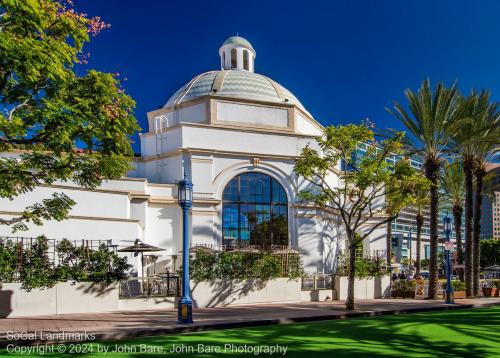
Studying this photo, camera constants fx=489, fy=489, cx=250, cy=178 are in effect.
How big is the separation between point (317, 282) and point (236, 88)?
16.0 m

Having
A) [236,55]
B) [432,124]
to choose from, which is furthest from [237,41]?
[432,124]

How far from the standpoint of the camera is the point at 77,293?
1658cm

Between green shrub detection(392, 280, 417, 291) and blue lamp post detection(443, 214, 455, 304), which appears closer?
blue lamp post detection(443, 214, 455, 304)

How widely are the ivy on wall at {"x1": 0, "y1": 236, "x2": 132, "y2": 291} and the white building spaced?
7.83m

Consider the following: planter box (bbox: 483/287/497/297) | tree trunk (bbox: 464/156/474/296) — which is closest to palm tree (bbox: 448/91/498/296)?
tree trunk (bbox: 464/156/474/296)

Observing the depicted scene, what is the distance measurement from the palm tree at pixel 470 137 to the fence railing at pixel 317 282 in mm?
8126

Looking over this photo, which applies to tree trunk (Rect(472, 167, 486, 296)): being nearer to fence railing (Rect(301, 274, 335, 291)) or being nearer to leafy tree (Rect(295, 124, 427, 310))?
fence railing (Rect(301, 274, 335, 291))

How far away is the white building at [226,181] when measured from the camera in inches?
1094

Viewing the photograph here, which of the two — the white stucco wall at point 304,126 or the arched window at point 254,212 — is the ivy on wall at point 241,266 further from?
the white stucco wall at point 304,126

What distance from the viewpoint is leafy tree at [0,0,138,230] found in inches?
384

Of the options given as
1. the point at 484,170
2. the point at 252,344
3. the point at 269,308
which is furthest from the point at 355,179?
the point at 484,170

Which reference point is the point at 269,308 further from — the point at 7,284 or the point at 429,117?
the point at 429,117

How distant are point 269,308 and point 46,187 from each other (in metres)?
11.8

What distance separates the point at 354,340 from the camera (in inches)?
434
